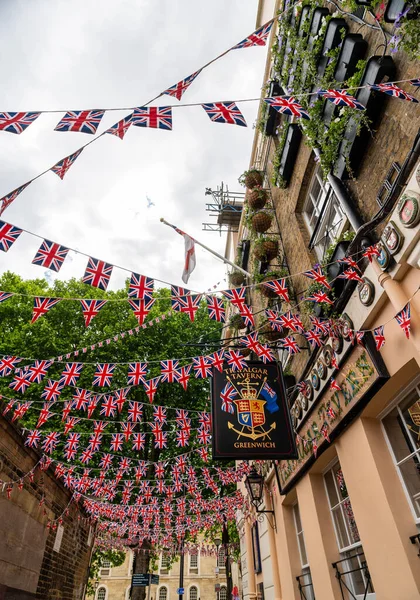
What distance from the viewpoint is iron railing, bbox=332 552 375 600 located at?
4.82 m

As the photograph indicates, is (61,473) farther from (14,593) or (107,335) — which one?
(107,335)

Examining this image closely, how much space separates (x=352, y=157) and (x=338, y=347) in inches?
107

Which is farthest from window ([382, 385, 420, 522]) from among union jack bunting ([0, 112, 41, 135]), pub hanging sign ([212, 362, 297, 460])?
union jack bunting ([0, 112, 41, 135])

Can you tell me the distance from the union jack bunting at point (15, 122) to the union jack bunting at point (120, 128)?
3.11ft

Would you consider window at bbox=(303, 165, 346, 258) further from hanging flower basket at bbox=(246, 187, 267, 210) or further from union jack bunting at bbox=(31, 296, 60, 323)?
union jack bunting at bbox=(31, 296, 60, 323)

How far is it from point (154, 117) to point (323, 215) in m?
3.66

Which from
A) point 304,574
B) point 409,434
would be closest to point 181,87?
point 409,434

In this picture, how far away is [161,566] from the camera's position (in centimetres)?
3597

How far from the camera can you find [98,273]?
5.32m

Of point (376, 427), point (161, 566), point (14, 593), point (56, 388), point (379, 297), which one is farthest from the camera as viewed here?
point (161, 566)

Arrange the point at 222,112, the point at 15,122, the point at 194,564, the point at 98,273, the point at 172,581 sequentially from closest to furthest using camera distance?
the point at 15,122 → the point at 222,112 → the point at 98,273 → the point at 172,581 → the point at 194,564

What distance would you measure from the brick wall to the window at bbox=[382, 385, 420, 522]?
6.89 m

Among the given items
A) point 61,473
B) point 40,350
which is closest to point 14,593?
point 61,473

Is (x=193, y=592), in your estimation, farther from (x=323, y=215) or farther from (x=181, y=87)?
(x=181, y=87)
